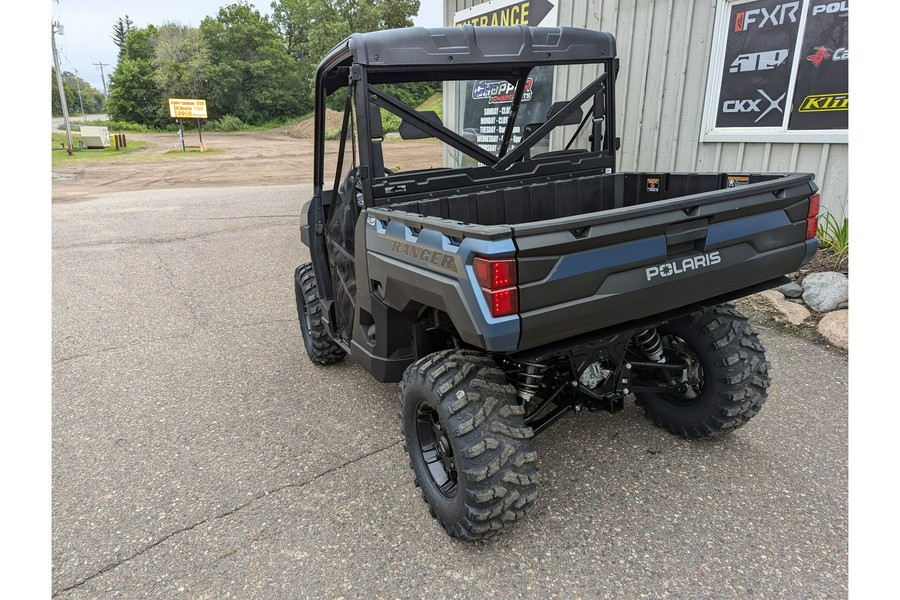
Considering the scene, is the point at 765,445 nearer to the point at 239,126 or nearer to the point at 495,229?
the point at 495,229

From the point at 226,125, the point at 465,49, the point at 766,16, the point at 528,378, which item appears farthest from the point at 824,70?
the point at 226,125

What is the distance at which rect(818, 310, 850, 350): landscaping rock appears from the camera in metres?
4.18

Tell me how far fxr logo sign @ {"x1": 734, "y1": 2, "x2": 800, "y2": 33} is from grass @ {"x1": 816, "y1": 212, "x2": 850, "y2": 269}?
1780 mm

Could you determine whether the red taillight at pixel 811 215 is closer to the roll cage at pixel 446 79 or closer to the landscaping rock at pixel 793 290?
the roll cage at pixel 446 79

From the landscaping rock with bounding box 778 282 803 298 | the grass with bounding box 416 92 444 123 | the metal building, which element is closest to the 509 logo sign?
the grass with bounding box 416 92 444 123

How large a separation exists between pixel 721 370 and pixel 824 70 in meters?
3.63

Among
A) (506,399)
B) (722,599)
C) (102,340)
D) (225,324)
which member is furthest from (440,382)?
(102,340)

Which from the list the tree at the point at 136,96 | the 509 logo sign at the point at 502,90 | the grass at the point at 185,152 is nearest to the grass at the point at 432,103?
the 509 logo sign at the point at 502,90

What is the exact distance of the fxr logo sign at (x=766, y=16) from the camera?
500 centimetres

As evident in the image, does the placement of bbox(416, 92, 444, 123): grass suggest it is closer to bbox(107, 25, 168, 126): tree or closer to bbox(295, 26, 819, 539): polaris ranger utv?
bbox(295, 26, 819, 539): polaris ranger utv

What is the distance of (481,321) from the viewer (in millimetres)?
1897

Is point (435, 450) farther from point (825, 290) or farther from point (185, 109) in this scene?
point (185, 109)

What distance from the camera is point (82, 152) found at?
29312mm

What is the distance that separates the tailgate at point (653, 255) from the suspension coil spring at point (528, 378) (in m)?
0.51
